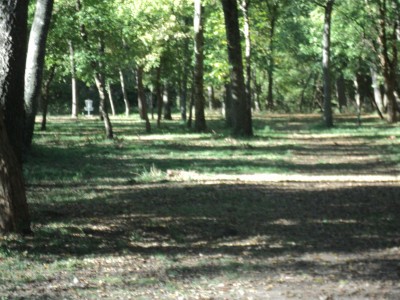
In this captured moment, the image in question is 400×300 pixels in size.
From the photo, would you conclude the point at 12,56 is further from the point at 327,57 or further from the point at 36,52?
the point at 327,57

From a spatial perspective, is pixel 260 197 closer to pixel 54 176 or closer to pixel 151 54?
pixel 54 176

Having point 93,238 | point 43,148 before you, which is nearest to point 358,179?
point 93,238

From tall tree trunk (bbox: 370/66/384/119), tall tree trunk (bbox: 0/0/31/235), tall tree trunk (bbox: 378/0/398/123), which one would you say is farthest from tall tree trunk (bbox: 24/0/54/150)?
tall tree trunk (bbox: 370/66/384/119)

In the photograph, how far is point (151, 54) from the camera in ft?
106

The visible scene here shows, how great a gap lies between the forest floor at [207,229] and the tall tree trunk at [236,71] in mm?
6873

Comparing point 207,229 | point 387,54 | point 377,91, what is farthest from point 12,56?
point 377,91

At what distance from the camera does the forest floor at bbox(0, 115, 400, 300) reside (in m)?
7.25

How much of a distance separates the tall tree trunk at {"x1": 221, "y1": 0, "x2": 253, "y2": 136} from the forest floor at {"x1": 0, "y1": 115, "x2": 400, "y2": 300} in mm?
6873

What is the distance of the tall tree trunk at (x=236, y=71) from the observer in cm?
2858

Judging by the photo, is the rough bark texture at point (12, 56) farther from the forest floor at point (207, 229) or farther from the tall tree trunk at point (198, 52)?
the tall tree trunk at point (198, 52)

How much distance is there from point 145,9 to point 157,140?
684cm

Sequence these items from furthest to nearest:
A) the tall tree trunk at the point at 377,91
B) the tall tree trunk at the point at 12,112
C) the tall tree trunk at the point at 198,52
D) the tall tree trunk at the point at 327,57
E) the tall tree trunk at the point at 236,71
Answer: the tall tree trunk at the point at 377,91 → the tall tree trunk at the point at 327,57 → the tall tree trunk at the point at 198,52 → the tall tree trunk at the point at 236,71 → the tall tree trunk at the point at 12,112

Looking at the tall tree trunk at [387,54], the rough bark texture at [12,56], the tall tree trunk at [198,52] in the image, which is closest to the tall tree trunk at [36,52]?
the rough bark texture at [12,56]

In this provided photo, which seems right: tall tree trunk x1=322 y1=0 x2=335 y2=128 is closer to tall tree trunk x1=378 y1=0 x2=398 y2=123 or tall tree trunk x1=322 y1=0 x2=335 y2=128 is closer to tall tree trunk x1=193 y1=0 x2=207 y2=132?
tall tree trunk x1=378 y1=0 x2=398 y2=123
